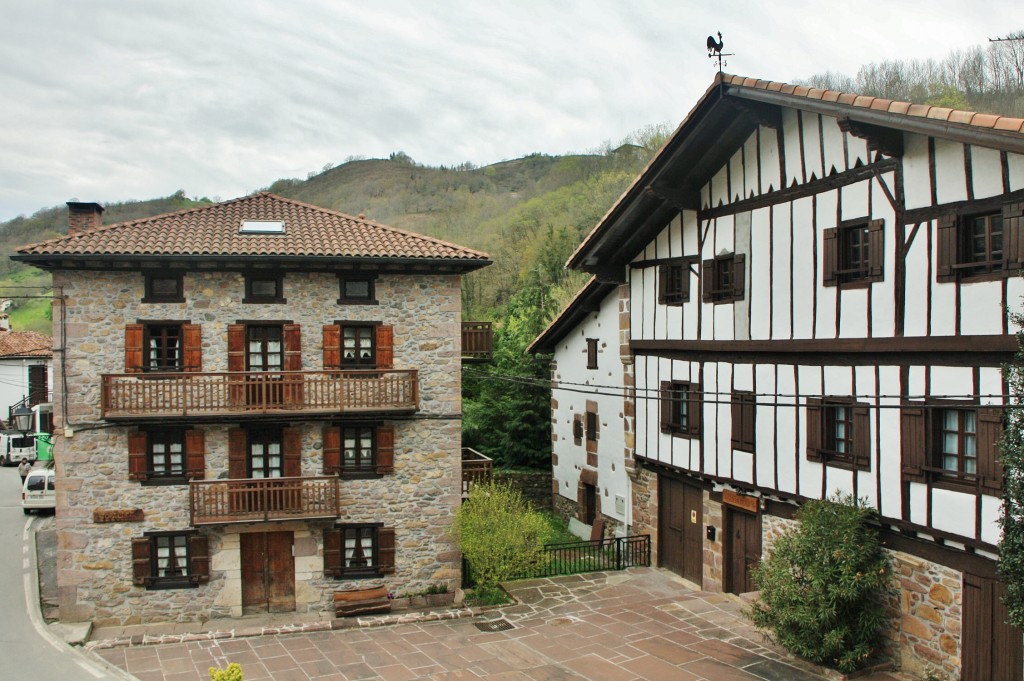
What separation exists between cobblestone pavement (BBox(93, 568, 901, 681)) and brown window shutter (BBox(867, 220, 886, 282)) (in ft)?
21.3

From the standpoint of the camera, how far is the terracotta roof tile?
30.9ft

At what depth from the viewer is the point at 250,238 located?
55.4 feet

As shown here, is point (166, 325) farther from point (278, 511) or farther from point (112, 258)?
point (278, 511)

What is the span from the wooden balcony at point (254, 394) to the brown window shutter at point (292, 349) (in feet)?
1.23

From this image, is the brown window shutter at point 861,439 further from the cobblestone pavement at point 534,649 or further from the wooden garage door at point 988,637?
the cobblestone pavement at point 534,649

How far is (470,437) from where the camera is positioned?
29141mm

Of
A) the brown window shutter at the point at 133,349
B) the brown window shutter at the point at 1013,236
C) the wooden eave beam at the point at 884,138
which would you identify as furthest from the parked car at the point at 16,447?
the brown window shutter at the point at 1013,236

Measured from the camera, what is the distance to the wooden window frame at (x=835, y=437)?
12.6 meters

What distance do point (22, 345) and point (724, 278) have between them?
142ft

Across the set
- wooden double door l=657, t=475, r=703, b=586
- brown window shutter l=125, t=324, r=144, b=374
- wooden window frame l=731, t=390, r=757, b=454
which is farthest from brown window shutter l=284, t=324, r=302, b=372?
wooden window frame l=731, t=390, r=757, b=454

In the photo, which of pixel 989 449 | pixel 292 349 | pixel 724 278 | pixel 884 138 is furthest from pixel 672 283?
pixel 292 349

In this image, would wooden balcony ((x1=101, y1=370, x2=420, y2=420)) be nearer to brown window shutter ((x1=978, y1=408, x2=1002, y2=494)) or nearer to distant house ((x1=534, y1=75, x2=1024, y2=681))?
distant house ((x1=534, y1=75, x2=1024, y2=681))

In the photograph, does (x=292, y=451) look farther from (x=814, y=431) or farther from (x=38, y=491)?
(x=38, y=491)

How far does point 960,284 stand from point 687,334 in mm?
6912
